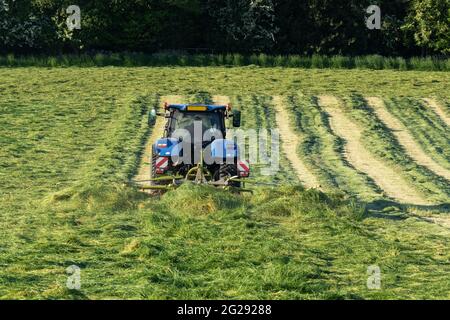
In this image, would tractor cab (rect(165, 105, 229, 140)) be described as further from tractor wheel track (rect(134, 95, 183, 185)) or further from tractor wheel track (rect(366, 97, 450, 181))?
tractor wheel track (rect(366, 97, 450, 181))

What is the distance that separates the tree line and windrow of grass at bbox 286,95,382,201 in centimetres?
1723

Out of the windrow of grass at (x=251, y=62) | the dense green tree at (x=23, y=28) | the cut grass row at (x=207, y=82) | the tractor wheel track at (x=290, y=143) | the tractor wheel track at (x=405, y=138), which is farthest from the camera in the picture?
the dense green tree at (x=23, y=28)

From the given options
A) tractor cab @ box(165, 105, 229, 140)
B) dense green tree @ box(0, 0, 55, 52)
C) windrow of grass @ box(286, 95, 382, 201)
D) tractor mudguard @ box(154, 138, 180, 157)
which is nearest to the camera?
tractor mudguard @ box(154, 138, 180, 157)

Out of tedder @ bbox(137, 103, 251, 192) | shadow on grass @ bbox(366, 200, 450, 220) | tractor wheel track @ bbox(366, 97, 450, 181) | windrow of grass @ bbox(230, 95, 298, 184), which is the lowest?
tractor wheel track @ bbox(366, 97, 450, 181)

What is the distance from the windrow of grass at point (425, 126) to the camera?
28.2 m

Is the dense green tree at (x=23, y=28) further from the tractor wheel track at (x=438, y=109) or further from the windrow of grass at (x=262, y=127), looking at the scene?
the tractor wheel track at (x=438, y=109)

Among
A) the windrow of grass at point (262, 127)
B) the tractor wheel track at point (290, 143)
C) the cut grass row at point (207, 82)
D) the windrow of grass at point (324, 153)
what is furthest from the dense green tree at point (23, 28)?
the windrow of grass at point (324, 153)

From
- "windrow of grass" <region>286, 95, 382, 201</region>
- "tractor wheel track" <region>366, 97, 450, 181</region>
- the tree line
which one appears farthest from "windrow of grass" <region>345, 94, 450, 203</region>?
the tree line

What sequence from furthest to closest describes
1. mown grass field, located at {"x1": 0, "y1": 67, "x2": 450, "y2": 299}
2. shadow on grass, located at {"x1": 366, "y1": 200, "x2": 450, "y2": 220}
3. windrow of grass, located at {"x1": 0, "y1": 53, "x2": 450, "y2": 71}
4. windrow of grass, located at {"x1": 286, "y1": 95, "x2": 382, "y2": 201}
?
windrow of grass, located at {"x1": 0, "y1": 53, "x2": 450, "y2": 71} → windrow of grass, located at {"x1": 286, "y1": 95, "x2": 382, "y2": 201} → shadow on grass, located at {"x1": 366, "y1": 200, "x2": 450, "y2": 220} → mown grass field, located at {"x1": 0, "y1": 67, "x2": 450, "y2": 299}

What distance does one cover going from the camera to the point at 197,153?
19.2m

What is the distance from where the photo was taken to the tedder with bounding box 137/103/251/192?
18.7 meters

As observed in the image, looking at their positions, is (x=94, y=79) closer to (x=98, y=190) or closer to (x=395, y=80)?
(x=395, y=80)

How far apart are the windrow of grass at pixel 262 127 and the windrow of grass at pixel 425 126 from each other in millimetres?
4171
